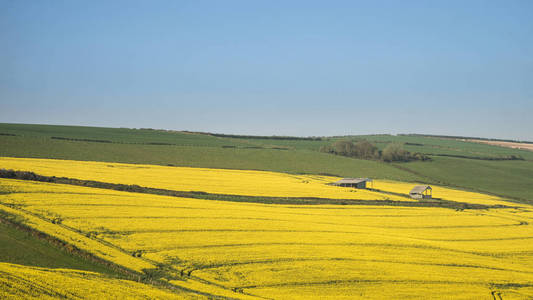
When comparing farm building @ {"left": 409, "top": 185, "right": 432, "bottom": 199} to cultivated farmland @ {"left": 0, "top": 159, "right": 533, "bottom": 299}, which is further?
farm building @ {"left": 409, "top": 185, "right": 432, "bottom": 199}

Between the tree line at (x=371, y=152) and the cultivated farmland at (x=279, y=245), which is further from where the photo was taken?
the tree line at (x=371, y=152)

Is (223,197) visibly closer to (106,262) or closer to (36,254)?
(106,262)

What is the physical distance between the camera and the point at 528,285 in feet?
98.6

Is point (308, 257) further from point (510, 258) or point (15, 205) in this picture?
point (15, 205)

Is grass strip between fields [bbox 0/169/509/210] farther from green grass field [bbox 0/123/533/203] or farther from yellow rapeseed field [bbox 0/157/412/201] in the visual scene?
green grass field [bbox 0/123/533/203]

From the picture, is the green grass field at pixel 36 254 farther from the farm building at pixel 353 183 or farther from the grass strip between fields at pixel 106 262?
the farm building at pixel 353 183

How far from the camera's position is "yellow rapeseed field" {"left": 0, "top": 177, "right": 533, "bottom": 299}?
1049 inches

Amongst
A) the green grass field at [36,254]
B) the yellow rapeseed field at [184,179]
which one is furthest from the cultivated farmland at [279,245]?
the yellow rapeseed field at [184,179]

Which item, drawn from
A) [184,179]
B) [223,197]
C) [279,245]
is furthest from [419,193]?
[279,245]

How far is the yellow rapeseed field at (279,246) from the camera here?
26.7m

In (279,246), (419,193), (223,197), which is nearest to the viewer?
(279,246)

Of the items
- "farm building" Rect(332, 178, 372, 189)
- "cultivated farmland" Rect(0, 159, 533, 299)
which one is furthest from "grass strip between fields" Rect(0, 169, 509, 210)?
"farm building" Rect(332, 178, 372, 189)

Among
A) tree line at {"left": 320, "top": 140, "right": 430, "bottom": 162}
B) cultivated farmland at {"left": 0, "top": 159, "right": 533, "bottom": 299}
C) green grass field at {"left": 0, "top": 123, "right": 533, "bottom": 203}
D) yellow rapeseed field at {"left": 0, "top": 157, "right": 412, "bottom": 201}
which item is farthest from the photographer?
tree line at {"left": 320, "top": 140, "right": 430, "bottom": 162}

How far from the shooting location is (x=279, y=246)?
31172 mm
